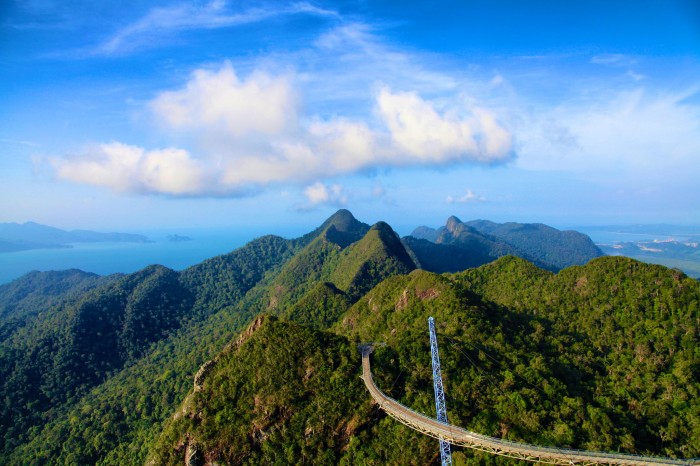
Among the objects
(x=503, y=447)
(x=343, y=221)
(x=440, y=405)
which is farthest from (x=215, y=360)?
(x=343, y=221)

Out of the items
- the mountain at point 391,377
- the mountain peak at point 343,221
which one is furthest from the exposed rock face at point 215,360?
the mountain peak at point 343,221

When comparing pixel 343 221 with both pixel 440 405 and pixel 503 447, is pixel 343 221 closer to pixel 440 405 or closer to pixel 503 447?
pixel 440 405

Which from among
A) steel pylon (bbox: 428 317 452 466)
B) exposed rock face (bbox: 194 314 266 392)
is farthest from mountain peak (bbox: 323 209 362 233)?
steel pylon (bbox: 428 317 452 466)

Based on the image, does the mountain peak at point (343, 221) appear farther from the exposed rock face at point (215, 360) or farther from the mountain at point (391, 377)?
the exposed rock face at point (215, 360)

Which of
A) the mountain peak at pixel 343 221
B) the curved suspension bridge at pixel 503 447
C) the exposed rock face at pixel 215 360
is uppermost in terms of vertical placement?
the mountain peak at pixel 343 221

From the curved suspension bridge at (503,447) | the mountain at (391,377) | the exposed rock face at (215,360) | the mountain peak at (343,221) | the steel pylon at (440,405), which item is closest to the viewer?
the curved suspension bridge at (503,447)

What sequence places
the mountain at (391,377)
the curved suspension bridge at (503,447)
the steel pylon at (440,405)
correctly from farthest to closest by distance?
the mountain at (391,377)
the steel pylon at (440,405)
the curved suspension bridge at (503,447)

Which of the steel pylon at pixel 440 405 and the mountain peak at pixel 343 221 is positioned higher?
the mountain peak at pixel 343 221
